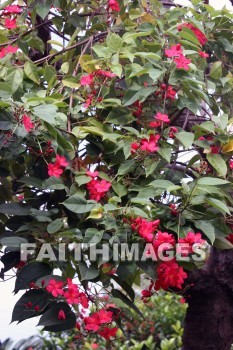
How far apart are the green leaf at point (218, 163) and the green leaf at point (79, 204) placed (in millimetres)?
301

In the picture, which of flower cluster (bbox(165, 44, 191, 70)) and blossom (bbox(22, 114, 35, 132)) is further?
flower cluster (bbox(165, 44, 191, 70))

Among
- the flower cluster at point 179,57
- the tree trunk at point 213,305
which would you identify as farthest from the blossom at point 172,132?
the tree trunk at point 213,305

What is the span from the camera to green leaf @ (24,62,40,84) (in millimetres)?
1577

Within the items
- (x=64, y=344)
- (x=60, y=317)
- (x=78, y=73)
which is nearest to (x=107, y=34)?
(x=78, y=73)

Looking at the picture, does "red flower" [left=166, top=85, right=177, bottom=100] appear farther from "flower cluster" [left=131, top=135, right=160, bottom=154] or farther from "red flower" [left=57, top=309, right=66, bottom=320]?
"red flower" [left=57, top=309, right=66, bottom=320]

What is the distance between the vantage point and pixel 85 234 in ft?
4.31

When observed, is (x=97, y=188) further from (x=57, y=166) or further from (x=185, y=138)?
(x=185, y=138)

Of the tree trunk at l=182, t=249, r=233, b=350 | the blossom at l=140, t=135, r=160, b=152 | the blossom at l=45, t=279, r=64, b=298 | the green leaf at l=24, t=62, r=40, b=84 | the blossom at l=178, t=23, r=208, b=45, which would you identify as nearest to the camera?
the blossom at l=45, t=279, r=64, b=298

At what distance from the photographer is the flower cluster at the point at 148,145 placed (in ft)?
4.75

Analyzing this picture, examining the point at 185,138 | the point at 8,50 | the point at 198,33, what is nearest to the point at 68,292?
the point at 185,138

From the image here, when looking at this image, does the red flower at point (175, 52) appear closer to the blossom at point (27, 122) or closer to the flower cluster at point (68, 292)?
the blossom at point (27, 122)

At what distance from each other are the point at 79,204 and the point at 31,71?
39 centimetres

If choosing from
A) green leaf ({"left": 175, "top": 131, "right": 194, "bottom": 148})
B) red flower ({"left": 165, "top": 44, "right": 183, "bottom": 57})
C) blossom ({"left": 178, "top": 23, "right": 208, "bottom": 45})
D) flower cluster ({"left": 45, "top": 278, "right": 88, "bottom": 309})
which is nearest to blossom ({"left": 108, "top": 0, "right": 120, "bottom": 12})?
blossom ({"left": 178, "top": 23, "right": 208, "bottom": 45})

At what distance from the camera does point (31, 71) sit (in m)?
1.58
